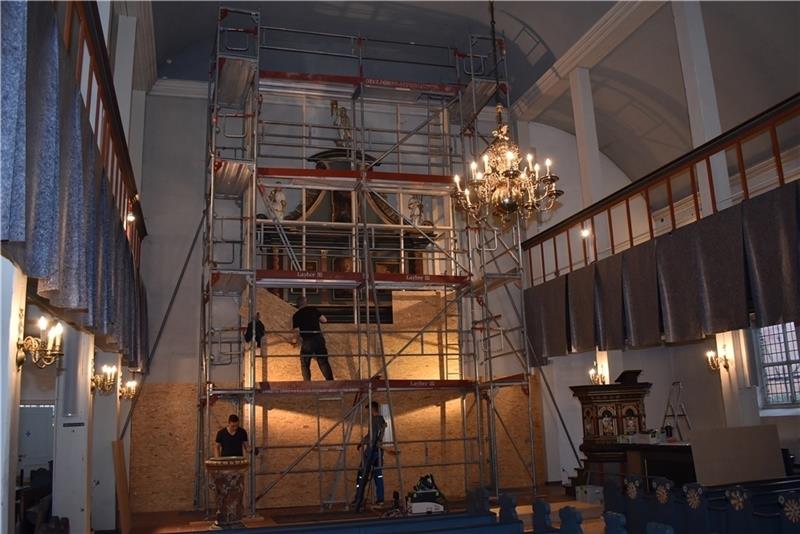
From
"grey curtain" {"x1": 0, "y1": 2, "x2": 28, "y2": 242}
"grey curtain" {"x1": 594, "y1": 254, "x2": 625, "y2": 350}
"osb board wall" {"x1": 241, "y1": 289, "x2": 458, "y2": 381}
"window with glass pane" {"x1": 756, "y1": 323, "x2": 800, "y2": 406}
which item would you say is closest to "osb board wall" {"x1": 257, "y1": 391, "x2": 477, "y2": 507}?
"osb board wall" {"x1": 241, "y1": 289, "x2": 458, "y2": 381}

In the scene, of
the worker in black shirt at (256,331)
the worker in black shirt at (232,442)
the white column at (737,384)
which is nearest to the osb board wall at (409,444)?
the worker in black shirt at (232,442)

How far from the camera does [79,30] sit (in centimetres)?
646

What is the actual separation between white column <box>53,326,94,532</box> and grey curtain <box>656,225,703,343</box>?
7863 mm

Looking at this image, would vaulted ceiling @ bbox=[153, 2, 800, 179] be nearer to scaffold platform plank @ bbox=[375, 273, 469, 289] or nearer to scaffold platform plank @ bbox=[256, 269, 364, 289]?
scaffold platform plank @ bbox=[375, 273, 469, 289]

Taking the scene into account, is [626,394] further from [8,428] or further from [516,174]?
[8,428]

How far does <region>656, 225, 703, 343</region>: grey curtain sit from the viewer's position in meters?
9.76

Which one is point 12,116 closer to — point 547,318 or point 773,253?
point 773,253

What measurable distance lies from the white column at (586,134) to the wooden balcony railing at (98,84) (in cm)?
842

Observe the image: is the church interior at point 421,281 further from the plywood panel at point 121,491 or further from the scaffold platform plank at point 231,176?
the plywood panel at point 121,491

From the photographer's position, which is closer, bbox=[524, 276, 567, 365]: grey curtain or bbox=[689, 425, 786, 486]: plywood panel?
bbox=[689, 425, 786, 486]: plywood panel

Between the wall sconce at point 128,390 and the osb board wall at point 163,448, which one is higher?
the wall sconce at point 128,390

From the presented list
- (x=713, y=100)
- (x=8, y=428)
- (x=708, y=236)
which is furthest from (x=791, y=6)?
(x=8, y=428)

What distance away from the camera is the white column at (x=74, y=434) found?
27.6 ft

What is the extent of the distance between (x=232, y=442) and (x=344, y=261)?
18.9 ft
